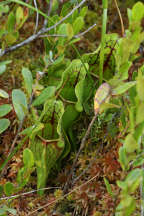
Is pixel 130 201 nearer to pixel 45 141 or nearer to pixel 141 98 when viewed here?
pixel 141 98

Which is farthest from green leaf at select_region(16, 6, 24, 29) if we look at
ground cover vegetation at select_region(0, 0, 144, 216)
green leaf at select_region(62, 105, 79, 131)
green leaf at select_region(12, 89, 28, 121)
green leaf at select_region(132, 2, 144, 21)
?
green leaf at select_region(62, 105, 79, 131)

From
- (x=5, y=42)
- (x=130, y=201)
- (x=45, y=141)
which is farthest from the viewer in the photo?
(x=45, y=141)

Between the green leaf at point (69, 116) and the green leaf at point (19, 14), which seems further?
the green leaf at point (69, 116)

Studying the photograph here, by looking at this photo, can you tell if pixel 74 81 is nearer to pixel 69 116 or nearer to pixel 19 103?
pixel 69 116

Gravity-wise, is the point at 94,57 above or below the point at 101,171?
above

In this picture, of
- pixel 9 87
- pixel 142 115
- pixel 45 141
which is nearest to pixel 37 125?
pixel 45 141

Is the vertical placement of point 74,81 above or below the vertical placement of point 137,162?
above

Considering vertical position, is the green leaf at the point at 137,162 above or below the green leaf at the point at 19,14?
below

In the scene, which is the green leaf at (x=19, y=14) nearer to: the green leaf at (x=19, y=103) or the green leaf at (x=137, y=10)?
the green leaf at (x=19, y=103)

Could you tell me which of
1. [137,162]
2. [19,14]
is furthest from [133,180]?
[19,14]

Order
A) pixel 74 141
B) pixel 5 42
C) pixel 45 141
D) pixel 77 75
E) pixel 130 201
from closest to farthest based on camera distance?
pixel 130 201
pixel 5 42
pixel 45 141
pixel 77 75
pixel 74 141

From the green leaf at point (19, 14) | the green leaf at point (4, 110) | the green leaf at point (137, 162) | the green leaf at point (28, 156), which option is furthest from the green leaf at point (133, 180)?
the green leaf at point (19, 14)
